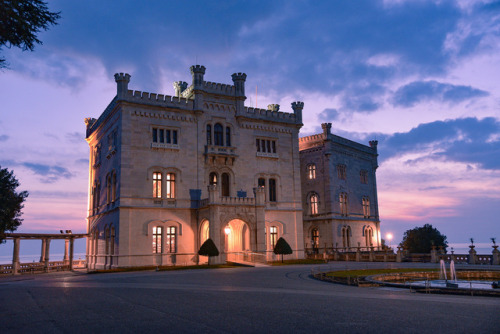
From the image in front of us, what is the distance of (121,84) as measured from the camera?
127ft

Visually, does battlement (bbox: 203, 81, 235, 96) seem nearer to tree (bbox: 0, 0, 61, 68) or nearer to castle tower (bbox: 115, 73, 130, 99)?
castle tower (bbox: 115, 73, 130, 99)

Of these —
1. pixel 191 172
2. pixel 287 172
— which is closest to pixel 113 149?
pixel 191 172

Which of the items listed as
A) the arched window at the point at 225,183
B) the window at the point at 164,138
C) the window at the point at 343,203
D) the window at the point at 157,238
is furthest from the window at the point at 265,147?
the window at the point at 343,203

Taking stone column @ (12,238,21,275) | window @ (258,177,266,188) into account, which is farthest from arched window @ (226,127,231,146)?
stone column @ (12,238,21,275)

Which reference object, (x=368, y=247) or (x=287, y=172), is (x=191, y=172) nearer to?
(x=287, y=172)

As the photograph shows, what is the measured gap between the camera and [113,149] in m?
39.6

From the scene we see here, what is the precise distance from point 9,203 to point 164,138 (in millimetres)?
13786

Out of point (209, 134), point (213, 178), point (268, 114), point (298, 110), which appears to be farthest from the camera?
point (298, 110)

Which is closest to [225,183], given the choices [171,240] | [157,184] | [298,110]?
[157,184]

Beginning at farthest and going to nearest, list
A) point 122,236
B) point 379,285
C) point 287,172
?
point 287,172 → point 122,236 → point 379,285

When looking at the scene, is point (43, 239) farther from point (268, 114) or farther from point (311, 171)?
point (311, 171)

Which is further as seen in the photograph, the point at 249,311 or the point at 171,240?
the point at 171,240

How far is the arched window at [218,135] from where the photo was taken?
43.0 metres

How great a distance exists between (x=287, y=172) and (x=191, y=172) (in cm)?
1086
